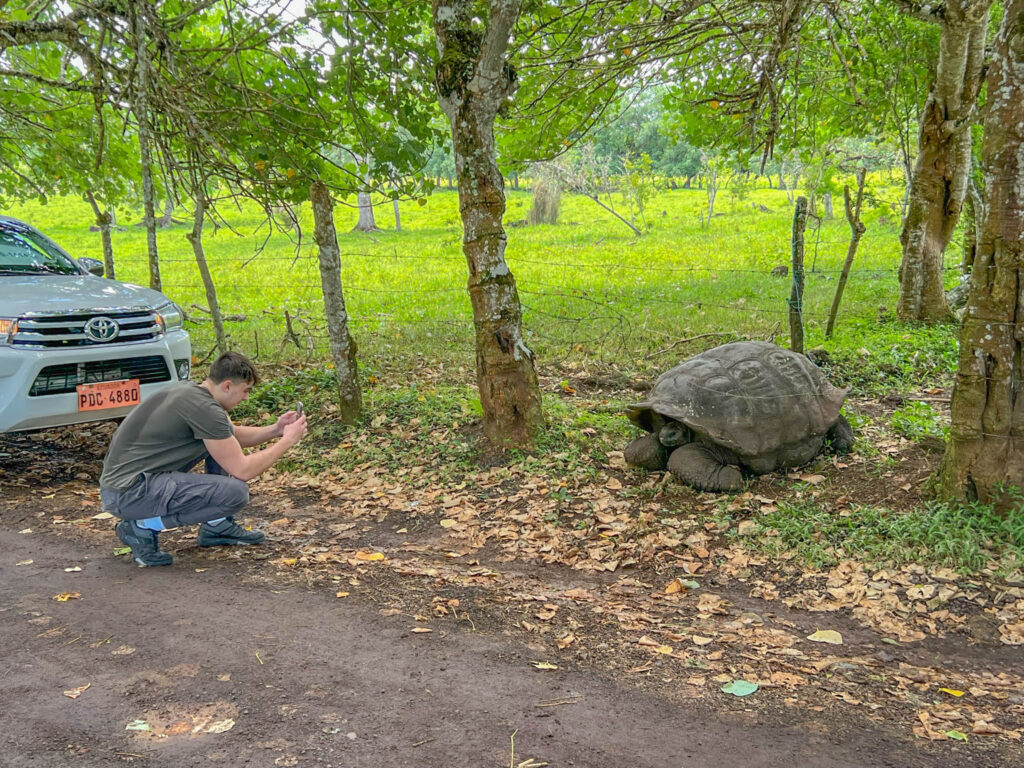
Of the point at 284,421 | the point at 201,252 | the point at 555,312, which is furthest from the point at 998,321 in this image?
the point at 555,312

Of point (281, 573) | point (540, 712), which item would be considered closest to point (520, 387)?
point (281, 573)

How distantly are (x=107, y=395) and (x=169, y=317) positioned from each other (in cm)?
103

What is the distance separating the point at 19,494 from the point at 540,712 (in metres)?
5.29

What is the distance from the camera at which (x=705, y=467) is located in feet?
18.6

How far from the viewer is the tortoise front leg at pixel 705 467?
18.4 ft

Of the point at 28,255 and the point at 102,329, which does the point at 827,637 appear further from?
the point at 28,255

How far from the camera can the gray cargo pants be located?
4438mm

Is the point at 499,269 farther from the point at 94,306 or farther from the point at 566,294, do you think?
the point at 566,294

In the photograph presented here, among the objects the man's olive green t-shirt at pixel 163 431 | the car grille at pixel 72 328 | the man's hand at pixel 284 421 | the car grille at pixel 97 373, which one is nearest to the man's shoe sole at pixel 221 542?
the man's olive green t-shirt at pixel 163 431

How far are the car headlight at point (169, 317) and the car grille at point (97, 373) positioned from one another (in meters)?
0.39

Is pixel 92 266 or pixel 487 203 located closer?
pixel 487 203

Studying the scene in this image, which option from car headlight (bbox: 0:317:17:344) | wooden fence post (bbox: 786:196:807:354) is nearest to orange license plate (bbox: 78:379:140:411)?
car headlight (bbox: 0:317:17:344)

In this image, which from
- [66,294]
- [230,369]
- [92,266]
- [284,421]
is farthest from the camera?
[92,266]

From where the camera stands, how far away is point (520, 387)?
20.5 ft
